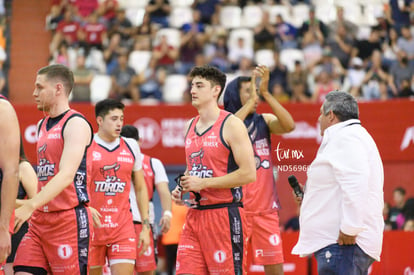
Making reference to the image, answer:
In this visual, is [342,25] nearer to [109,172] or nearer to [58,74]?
[109,172]

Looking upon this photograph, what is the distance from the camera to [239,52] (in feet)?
61.2

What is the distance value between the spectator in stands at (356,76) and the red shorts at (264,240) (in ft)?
26.7

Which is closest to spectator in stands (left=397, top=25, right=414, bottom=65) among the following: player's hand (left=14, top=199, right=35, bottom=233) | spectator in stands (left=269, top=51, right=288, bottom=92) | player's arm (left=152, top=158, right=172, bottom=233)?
spectator in stands (left=269, top=51, right=288, bottom=92)

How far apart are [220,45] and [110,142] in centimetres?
987

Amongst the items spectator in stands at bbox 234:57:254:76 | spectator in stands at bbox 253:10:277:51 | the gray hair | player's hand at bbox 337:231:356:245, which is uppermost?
spectator in stands at bbox 253:10:277:51

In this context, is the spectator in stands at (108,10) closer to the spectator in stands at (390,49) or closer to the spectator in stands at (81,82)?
the spectator in stands at (81,82)

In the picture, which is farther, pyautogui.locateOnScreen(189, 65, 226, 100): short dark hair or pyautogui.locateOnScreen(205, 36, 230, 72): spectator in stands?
pyautogui.locateOnScreen(205, 36, 230, 72): spectator in stands

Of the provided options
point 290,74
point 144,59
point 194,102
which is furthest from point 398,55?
point 194,102

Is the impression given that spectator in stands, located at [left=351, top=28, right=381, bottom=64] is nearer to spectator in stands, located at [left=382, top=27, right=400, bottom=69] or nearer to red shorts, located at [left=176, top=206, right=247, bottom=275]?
spectator in stands, located at [left=382, top=27, right=400, bottom=69]

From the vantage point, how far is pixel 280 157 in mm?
8266

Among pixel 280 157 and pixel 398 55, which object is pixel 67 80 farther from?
pixel 398 55

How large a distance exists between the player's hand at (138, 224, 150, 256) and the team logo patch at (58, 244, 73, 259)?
6.77ft

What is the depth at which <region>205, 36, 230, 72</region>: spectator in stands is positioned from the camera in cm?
1839

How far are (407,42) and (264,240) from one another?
10095mm
